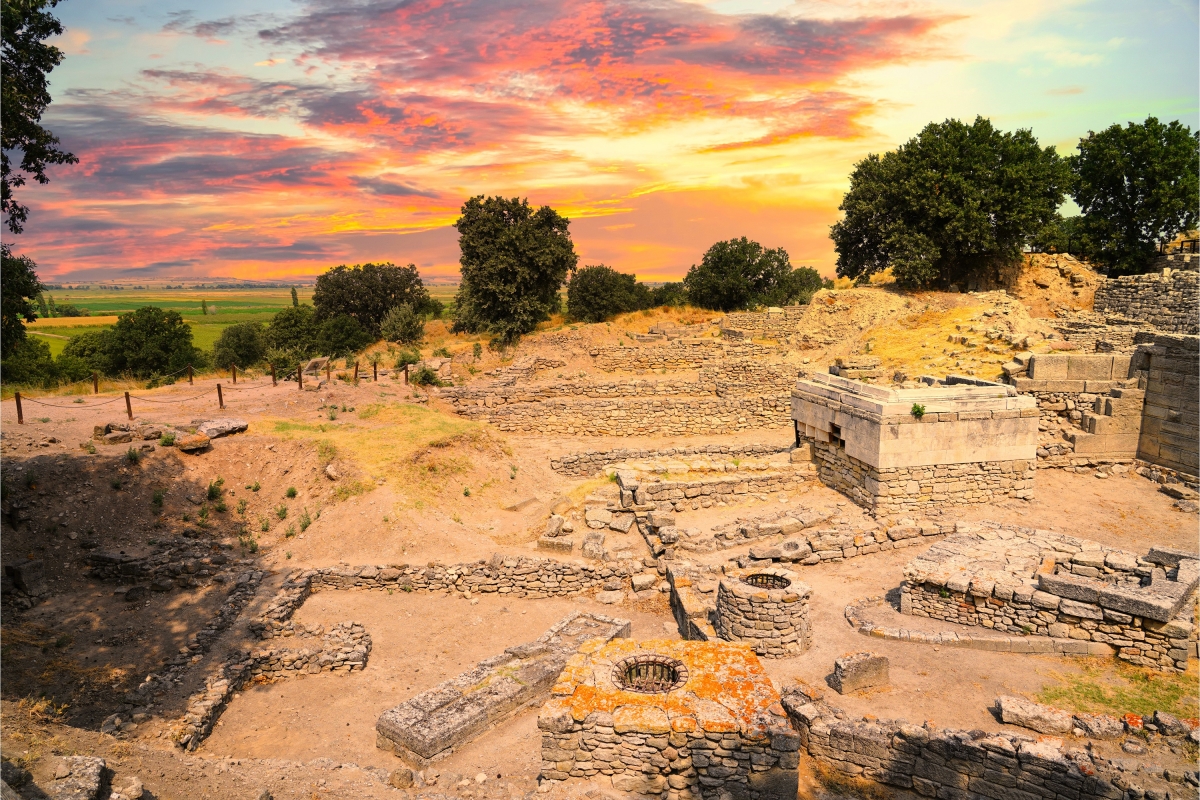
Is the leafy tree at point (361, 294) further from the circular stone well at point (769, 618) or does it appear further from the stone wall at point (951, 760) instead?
the stone wall at point (951, 760)

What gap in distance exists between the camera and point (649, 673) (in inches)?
312

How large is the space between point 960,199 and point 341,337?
34.5 meters

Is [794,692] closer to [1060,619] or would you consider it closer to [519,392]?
[1060,619]

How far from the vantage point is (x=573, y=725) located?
6879 millimetres

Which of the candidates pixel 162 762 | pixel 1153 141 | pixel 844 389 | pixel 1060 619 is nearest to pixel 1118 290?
pixel 1153 141

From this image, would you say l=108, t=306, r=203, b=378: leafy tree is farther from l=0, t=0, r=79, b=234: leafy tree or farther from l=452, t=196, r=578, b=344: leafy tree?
l=0, t=0, r=79, b=234: leafy tree

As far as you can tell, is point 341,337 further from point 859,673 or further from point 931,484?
point 859,673

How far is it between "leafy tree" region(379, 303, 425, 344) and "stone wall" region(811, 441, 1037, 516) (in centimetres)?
2899

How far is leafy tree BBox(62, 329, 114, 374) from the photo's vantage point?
36.9m

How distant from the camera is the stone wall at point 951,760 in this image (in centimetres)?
680

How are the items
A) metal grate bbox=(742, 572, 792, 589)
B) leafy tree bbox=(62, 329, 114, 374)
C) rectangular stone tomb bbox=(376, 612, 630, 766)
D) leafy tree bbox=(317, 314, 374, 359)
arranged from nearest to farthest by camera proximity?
rectangular stone tomb bbox=(376, 612, 630, 766)
metal grate bbox=(742, 572, 792, 589)
leafy tree bbox=(62, 329, 114, 374)
leafy tree bbox=(317, 314, 374, 359)

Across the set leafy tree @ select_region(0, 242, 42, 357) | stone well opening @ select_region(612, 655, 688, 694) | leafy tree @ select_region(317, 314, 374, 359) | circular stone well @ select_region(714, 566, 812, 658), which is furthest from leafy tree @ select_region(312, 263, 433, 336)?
stone well opening @ select_region(612, 655, 688, 694)

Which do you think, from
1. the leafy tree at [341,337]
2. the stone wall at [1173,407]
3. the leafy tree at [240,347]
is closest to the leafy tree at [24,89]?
the stone wall at [1173,407]

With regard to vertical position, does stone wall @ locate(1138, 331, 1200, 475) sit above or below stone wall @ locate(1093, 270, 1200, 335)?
below
